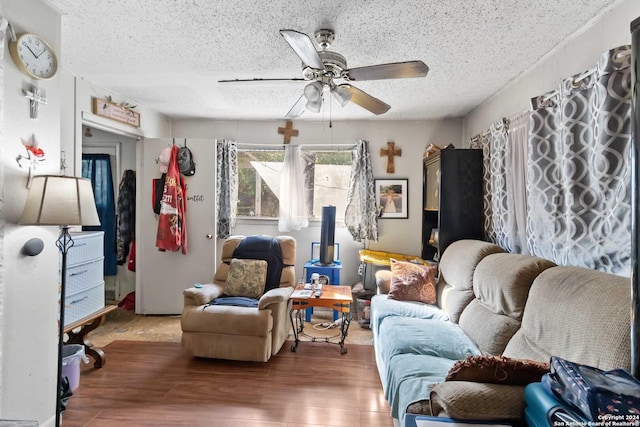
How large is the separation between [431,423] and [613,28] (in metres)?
2.16

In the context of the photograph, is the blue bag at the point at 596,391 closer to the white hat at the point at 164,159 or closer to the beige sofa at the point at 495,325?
the beige sofa at the point at 495,325

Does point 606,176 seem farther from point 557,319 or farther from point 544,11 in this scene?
point 544,11

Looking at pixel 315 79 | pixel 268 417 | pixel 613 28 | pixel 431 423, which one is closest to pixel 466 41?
pixel 613 28

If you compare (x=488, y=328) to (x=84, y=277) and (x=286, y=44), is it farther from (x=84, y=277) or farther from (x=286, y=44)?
(x=84, y=277)

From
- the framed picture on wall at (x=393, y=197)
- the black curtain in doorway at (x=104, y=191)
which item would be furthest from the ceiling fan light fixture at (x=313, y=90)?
the black curtain in doorway at (x=104, y=191)

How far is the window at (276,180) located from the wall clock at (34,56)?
2451 millimetres

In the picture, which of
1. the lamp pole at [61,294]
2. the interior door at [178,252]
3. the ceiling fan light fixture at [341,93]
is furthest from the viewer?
the interior door at [178,252]

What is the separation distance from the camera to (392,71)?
5.74 feet

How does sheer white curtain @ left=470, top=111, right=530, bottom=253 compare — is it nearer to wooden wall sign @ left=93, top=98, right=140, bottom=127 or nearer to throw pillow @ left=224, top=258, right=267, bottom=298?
throw pillow @ left=224, top=258, right=267, bottom=298

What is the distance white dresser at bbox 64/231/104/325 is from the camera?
7.47 ft

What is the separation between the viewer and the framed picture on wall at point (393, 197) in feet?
12.9

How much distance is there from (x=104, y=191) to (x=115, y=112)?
4.45 ft

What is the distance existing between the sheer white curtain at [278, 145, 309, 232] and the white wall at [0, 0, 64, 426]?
240cm

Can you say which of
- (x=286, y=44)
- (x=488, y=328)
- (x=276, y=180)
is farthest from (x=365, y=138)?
(x=488, y=328)
